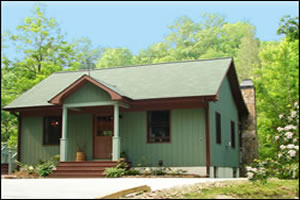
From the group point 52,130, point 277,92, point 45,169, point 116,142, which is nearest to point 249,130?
point 277,92

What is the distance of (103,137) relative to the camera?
1689 cm

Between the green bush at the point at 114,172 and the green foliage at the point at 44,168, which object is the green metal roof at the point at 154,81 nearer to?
the green foliage at the point at 44,168

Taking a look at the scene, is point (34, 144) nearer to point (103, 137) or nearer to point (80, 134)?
point (80, 134)

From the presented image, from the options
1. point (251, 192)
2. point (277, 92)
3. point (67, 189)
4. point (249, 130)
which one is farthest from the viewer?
point (277, 92)

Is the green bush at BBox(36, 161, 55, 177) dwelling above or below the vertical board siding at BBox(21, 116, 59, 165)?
below

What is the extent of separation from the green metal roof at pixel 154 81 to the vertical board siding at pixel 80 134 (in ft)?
4.53

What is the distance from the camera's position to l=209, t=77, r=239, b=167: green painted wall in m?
16.1

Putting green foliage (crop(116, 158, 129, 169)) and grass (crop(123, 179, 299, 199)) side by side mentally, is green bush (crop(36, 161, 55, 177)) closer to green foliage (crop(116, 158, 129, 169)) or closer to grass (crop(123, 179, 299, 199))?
green foliage (crop(116, 158, 129, 169))

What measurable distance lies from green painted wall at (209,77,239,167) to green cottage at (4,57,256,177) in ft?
0.13

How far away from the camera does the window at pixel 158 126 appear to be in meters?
15.9

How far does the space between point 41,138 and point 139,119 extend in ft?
15.4

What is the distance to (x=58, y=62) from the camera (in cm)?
3183

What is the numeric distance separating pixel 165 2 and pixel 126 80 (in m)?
7.88

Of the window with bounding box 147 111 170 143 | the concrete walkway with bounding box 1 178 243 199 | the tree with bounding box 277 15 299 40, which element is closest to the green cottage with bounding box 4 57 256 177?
→ the window with bounding box 147 111 170 143
